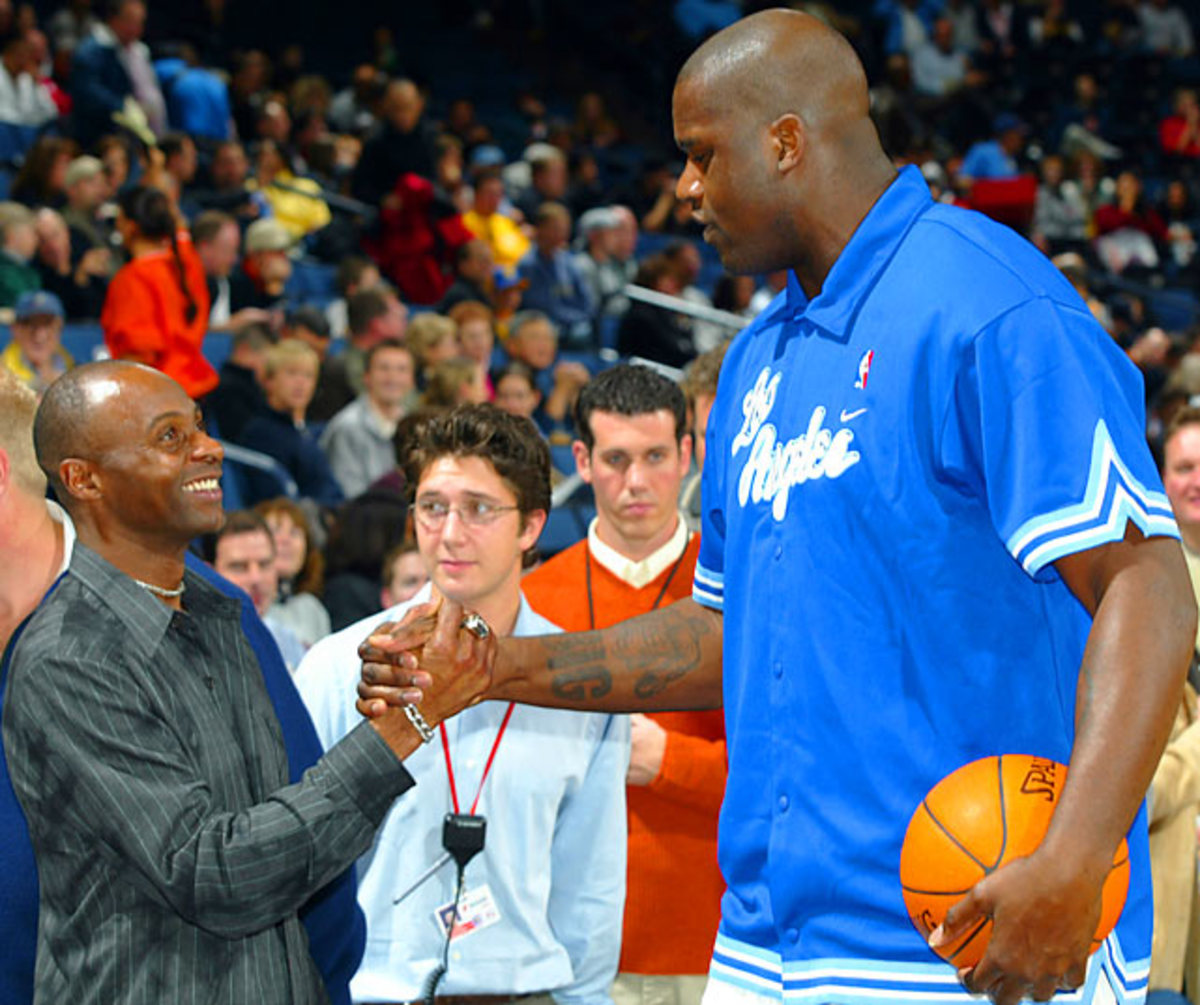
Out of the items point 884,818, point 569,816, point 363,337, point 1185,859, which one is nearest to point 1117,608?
point 884,818

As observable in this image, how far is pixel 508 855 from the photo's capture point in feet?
12.3

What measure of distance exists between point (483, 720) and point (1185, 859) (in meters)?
2.13

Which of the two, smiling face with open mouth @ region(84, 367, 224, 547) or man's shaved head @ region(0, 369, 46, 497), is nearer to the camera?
smiling face with open mouth @ region(84, 367, 224, 547)

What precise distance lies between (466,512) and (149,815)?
4.98 feet

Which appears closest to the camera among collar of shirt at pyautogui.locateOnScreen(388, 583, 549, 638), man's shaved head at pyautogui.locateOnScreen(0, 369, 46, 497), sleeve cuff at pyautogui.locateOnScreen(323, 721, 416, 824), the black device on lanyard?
sleeve cuff at pyautogui.locateOnScreen(323, 721, 416, 824)

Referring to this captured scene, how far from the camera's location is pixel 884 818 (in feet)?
7.80

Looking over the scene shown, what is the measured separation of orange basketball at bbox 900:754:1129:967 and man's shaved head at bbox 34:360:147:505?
1509mm

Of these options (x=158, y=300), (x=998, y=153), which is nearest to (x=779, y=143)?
(x=158, y=300)

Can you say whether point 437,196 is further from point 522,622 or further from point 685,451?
point 522,622

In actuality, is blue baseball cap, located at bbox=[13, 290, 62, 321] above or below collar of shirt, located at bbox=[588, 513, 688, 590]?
below

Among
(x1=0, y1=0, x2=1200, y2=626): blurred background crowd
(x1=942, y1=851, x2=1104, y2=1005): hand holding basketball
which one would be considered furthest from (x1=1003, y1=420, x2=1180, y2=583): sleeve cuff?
(x1=0, y1=0, x2=1200, y2=626): blurred background crowd

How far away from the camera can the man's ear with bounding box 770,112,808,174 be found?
8.38ft

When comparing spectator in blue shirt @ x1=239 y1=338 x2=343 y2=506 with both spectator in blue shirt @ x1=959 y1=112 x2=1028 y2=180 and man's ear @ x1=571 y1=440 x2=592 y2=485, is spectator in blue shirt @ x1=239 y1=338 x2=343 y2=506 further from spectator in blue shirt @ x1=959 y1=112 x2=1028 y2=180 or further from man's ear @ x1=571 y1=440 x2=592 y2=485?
spectator in blue shirt @ x1=959 y1=112 x2=1028 y2=180

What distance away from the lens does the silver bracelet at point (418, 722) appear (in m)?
2.88
